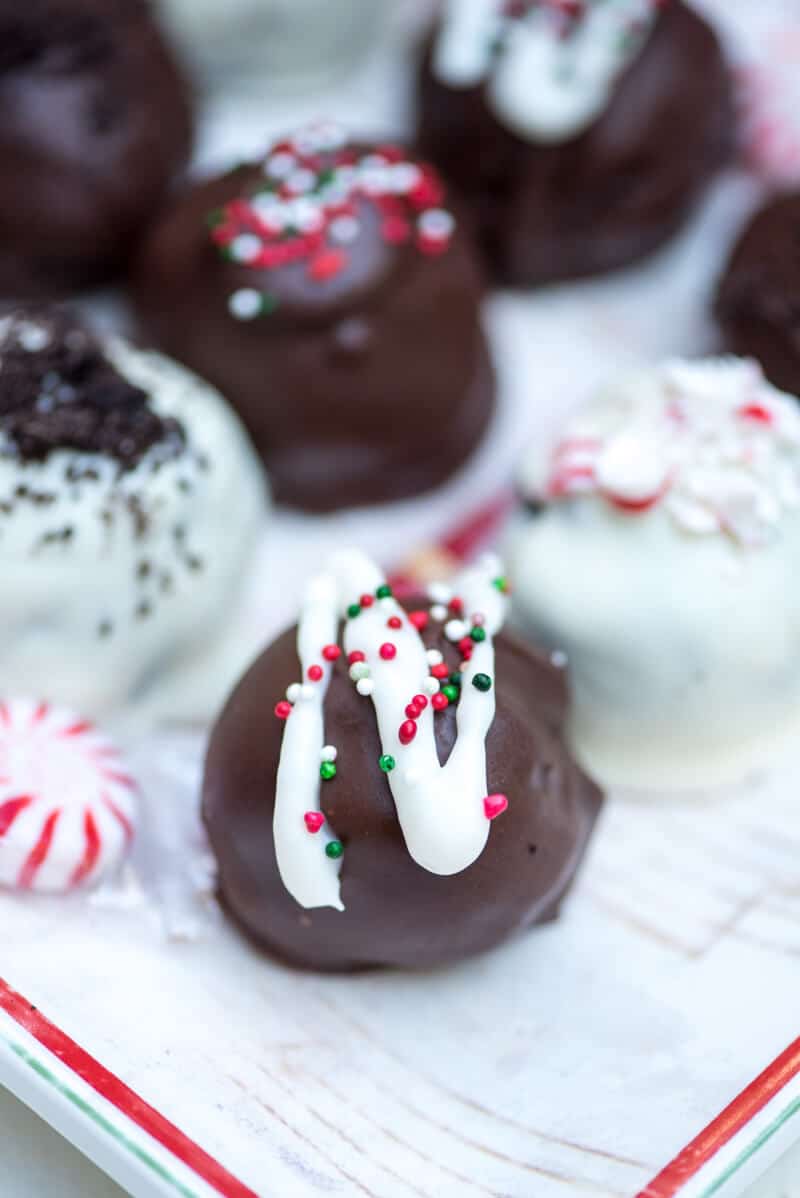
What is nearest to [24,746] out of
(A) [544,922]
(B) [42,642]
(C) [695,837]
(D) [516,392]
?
(B) [42,642]

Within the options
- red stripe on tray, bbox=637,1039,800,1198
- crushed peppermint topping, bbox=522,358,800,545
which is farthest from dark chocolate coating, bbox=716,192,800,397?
red stripe on tray, bbox=637,1039,800,1198

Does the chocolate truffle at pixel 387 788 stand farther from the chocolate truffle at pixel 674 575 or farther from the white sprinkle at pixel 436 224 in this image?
the white sprinkle at pixel 436 224

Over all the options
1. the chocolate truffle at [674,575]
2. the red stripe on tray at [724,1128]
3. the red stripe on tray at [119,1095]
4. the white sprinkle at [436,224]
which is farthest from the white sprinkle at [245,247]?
the red stripe on tray at [724,1128]

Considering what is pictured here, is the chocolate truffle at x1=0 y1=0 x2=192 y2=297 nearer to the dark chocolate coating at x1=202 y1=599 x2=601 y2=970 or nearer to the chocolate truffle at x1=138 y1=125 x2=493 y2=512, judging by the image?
the chocolate truffle at x1=138 y1=125 x2=493 y2=512

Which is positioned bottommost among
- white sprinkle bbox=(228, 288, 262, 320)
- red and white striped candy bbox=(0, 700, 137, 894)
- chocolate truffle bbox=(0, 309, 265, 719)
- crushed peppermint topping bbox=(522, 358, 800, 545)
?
red and white striped candy bbox=(0, 700, 137, 894)

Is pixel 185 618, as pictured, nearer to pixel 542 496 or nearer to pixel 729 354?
pixel 542 496

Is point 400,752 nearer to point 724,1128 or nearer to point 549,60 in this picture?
point 724,1128

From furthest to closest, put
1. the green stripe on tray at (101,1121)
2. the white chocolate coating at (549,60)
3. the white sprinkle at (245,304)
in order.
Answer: the white chocolate coating at (549,60) → the white sprinkle at (245,304) → the green stripe on tray at (101,1121)

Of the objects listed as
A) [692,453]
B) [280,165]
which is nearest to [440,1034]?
[692,453]
